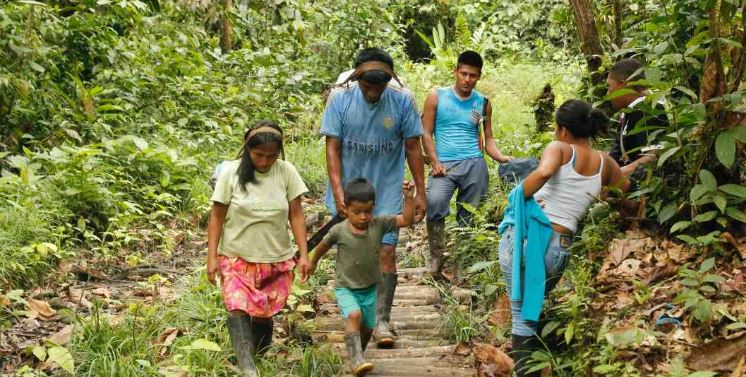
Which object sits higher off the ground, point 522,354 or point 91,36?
point 91,36

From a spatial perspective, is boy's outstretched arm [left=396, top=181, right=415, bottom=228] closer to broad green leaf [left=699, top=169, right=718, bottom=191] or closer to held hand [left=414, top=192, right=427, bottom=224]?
held hand [left=414, top=192, right=427, bottom=224]

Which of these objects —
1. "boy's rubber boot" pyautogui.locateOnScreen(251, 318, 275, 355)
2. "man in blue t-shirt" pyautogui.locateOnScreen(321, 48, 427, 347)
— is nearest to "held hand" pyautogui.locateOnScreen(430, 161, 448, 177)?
"man in blue t-shirt" pyautogui.locateOnScreen(321, 48, 427, 347)

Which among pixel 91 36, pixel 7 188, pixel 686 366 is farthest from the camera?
pixel 91 36

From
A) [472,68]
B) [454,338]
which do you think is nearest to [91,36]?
[472,68]

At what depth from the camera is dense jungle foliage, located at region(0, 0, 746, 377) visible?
4.12 m

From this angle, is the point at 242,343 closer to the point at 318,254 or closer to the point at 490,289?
the point at 318,254

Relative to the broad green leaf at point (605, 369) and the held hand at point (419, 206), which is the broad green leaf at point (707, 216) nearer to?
the broad green leaf at point (605, 369)

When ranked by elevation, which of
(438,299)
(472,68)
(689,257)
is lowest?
(438,299)

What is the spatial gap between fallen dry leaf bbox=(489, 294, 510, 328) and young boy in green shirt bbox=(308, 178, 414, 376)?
0.98 metres

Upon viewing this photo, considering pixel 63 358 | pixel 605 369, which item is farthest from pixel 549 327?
pixel 63 358

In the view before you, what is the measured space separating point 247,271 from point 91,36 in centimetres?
570

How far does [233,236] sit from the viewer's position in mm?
4586

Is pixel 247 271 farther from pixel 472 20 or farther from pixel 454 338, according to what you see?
pixel 472 20

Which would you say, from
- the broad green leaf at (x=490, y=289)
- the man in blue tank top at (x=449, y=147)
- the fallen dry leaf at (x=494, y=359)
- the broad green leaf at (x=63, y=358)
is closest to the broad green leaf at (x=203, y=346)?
the broad green leaf at (x=63, y=358)
